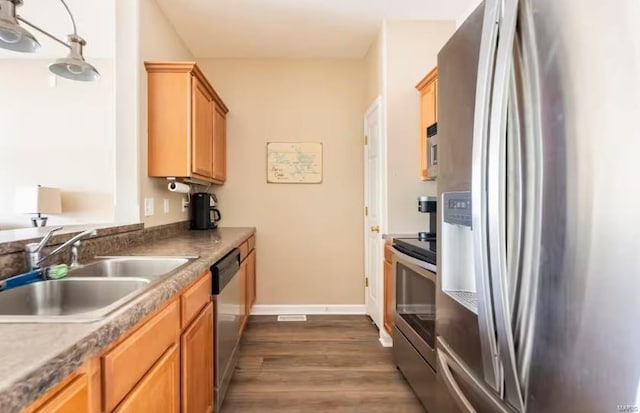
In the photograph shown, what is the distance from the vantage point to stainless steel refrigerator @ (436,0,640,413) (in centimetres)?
56

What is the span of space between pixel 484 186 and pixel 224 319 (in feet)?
5.15

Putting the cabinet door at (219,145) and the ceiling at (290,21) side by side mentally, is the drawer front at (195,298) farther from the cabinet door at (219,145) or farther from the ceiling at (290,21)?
the ceiling at (290,21)

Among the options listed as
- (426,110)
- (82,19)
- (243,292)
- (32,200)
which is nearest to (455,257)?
(426,110)

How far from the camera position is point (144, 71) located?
2203 mm

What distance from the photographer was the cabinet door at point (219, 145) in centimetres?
297

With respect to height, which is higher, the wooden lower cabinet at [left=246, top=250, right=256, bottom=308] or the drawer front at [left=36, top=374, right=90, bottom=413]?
the drawer front at [left=36, top=374, right=90, bottom=413]

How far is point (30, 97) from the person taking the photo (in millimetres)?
3451

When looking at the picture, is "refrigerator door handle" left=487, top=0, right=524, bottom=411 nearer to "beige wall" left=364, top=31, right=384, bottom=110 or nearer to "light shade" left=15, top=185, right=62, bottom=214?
"beige wall" left=364, top=31, right=384, bottom=110

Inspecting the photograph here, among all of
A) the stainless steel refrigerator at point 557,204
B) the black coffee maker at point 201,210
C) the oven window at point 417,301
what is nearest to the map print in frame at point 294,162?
the black coffee maker at point 201,210

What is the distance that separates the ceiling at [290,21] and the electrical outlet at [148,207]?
1502mm

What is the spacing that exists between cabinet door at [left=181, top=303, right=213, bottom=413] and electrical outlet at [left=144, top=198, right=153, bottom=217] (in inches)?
38.5

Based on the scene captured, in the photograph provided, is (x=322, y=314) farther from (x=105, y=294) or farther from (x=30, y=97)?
(x=30, y=97)

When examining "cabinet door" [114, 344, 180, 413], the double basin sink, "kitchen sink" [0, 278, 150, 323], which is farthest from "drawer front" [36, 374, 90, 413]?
"kitchen sink" [0, 278, 150, 323]

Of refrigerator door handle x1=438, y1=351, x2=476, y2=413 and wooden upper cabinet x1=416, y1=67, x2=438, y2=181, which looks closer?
refrigerator door handle x1=438, y1=351, x2=476, y2=413
